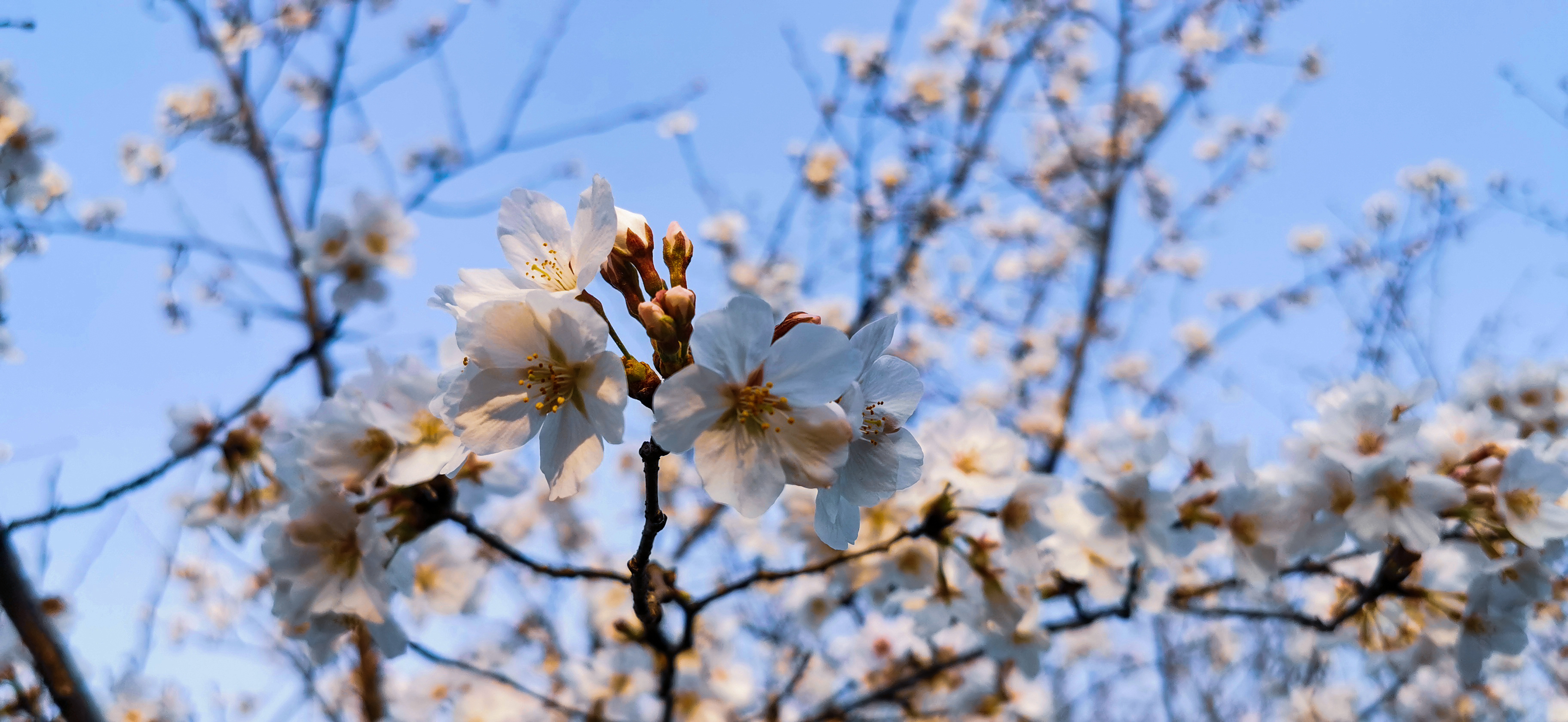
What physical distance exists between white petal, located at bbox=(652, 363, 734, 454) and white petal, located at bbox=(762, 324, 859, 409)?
0.28 feet

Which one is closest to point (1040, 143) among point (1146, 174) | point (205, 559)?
point (1146, 174)

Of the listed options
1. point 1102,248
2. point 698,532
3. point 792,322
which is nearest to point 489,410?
point 792,322

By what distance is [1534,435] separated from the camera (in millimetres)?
2234

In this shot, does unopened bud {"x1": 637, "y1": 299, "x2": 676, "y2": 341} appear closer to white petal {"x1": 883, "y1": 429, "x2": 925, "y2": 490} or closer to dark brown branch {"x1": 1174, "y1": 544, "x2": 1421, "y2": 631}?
white petal {"x1": 883, "y1": 429, "x2": 925, "y2": 490}

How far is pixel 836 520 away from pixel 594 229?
1.75 ft

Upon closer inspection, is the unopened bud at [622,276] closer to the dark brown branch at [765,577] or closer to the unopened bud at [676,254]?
the unopened bud at [676,254]

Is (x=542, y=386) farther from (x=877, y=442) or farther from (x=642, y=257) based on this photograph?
(x=877, y=442)

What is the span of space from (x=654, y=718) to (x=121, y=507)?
2.01m

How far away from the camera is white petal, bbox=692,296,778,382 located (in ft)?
3.21

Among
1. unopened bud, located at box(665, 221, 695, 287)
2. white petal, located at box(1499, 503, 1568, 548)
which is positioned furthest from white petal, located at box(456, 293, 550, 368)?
white petal, located at box(1499, 503, 1568, 548)

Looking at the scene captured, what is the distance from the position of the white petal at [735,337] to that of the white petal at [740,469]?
9 cm

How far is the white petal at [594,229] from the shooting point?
3.43 ft

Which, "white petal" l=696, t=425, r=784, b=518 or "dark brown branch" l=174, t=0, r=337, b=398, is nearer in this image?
"white petal" l=696, t=425, r=784, b=518

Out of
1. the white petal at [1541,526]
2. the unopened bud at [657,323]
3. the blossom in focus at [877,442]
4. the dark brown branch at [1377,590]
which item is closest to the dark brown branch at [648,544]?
the unopened bud at [657,323]
